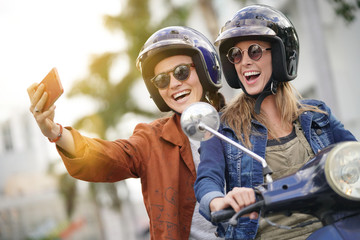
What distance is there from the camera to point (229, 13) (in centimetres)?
1939

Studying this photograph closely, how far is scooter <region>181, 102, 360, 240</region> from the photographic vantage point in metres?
1.74

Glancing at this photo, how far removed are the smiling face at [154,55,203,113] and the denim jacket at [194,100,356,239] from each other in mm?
850

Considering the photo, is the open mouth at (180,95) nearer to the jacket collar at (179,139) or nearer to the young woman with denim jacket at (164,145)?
the young woman with denim jacket at (164,145)

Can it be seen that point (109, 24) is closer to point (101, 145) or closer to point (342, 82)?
point (342, 82)

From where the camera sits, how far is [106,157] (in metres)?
3.07

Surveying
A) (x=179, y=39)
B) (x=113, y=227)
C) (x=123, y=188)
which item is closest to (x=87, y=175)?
(x=179, y=39)

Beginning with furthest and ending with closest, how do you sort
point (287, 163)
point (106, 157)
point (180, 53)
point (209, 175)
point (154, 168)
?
point (180, 53), point (154, 168), point (106, 157), point (287, 163), point (209, 175)

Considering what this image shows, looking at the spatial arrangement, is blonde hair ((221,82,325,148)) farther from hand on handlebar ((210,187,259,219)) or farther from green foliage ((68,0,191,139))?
green foliage ((68,0,191,139))

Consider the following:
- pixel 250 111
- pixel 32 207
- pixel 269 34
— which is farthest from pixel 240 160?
pixel 32 207

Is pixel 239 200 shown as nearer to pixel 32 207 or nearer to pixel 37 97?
pixel 37 97

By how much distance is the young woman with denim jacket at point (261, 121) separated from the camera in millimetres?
2395

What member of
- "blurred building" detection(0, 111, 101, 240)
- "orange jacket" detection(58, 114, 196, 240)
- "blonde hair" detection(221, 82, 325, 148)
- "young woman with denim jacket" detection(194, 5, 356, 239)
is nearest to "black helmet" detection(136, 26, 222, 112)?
"orange jacket" detection(58, 114, 196, 240)

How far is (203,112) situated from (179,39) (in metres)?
1.57

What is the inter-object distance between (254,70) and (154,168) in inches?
36.1
